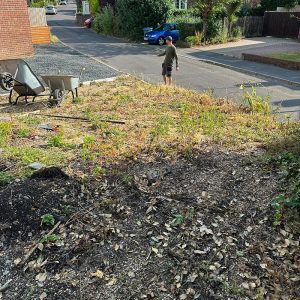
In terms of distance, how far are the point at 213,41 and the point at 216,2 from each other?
8.18 ft

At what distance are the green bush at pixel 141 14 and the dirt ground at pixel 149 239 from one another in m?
23.5

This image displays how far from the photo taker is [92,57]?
762 inches

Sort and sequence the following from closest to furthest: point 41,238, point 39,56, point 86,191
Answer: point 41,238 < point 86,191 < point 39,56

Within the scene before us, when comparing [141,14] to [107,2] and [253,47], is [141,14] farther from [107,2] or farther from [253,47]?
[107,2]

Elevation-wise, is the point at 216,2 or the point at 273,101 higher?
the point at 216,2

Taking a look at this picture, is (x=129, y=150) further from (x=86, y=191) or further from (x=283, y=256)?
(x=283, y=256)

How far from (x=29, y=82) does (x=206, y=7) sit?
17.6m

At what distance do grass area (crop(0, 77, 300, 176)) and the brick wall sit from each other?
33.6ft

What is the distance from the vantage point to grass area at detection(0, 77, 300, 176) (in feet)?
20.1

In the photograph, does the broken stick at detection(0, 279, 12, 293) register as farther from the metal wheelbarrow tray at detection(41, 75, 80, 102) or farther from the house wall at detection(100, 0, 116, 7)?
the house wall at detection(100, 0, 116, 7)

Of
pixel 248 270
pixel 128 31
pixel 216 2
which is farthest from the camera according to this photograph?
pixel 128 31

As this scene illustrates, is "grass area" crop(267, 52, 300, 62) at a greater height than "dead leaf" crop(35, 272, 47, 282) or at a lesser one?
greater

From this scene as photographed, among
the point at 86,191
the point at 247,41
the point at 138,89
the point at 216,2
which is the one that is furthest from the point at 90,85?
the point at 247,41

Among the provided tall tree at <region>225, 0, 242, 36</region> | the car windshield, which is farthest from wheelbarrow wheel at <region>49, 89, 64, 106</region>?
tall tree at <region>225, 0, 242, 36</region>
